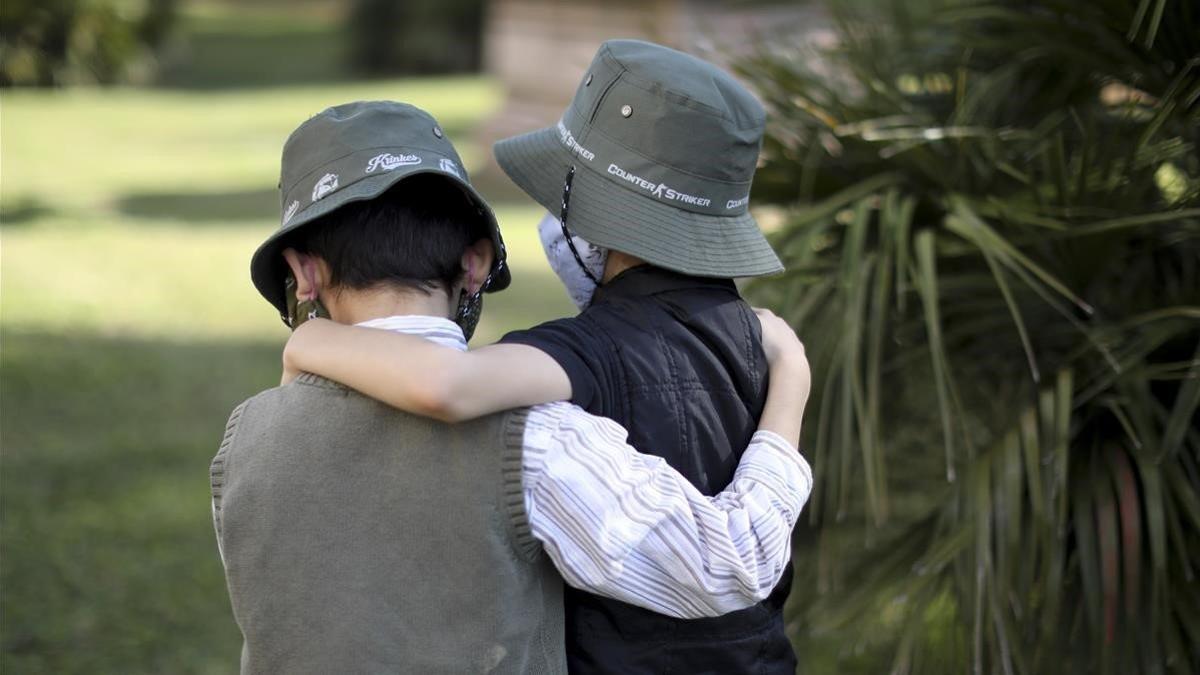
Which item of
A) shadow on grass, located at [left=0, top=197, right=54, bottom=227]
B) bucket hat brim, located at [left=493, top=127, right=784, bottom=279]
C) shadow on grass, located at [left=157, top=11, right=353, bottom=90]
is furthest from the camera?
shadow on grass, located at [left=157, top=11, right=353, bottom=90]

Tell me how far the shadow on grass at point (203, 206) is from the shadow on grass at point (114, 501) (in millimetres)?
3107

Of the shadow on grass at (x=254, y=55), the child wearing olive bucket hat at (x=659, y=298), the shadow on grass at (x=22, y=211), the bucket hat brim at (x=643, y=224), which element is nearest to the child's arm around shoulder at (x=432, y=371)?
the child wearing olive bucket hat at (x=659, y=298)

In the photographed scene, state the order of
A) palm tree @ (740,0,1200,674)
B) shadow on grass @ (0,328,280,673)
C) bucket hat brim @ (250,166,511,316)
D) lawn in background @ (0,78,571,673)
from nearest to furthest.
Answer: bucket hat brim @ (250,166,511,316) < palm tree @ (740,0,1200,674) < shadow on grass @ (0,328,280,673) < lawn in background @ (0,78,571,673)

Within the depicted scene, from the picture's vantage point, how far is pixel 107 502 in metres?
4.83

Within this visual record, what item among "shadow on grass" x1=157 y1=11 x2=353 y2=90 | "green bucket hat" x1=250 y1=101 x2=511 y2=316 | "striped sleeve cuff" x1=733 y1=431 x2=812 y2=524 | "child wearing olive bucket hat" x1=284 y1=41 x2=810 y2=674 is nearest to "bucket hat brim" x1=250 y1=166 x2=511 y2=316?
"green bucket hat" x1=250 y1=101 x2=511 y2=316

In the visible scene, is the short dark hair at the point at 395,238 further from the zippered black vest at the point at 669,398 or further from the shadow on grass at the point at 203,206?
the shadow on grass at the point at 203,206

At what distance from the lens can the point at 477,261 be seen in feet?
6.60

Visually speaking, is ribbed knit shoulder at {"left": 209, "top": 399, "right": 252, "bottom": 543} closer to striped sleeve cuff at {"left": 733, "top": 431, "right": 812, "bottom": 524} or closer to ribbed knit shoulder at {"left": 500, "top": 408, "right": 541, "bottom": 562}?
ribbed knit shoulder at {"left": 500, "top": 408, "right": 541, "bottom": 562}

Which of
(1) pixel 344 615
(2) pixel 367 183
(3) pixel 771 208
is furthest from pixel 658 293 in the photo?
(3) pixel 771 208

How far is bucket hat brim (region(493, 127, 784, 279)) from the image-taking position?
197 cm

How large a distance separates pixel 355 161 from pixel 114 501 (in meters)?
3.34

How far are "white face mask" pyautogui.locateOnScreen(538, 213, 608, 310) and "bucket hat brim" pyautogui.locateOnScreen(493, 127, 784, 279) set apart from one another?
0.18 feet

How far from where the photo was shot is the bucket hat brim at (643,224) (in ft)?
6.45

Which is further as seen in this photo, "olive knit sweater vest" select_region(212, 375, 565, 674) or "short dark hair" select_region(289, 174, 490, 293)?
"short dark hair" select_region(289, 174, 490, 293)
